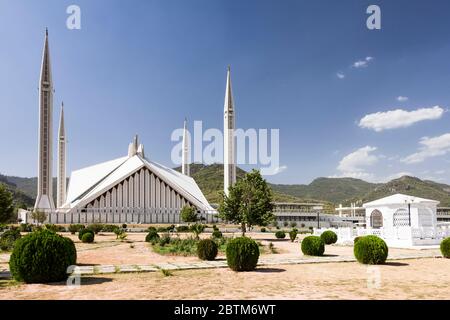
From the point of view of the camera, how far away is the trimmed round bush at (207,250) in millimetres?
18062

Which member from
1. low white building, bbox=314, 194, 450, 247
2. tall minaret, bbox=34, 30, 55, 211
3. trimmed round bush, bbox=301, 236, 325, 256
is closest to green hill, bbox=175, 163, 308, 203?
tall minaret, bbox=34, 30, 55, 211

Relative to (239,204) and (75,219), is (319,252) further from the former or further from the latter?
(75,219)

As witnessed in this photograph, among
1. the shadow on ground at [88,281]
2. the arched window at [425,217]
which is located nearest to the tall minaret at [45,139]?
the arched window at [425,217]

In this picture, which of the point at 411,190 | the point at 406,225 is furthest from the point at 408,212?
the point at 411,190

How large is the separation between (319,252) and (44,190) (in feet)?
196

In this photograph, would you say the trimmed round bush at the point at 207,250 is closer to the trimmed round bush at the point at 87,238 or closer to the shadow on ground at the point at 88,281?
the shadow on ground at the point at 88,281

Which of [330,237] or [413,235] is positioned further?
[330,237]

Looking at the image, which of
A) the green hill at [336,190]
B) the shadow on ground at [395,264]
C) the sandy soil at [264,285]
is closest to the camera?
the sandy soil at [264,285]

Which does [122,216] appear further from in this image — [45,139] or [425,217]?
[425,217]

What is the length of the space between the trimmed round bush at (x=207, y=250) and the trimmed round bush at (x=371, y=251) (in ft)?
20.6

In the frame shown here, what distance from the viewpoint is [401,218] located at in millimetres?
29797

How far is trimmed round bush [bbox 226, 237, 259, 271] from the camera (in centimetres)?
1395

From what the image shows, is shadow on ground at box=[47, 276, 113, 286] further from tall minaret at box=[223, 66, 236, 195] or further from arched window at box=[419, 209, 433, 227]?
tall minaret at box=[223, 66, 236, 195]

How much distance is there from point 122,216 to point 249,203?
39414 millimetres
